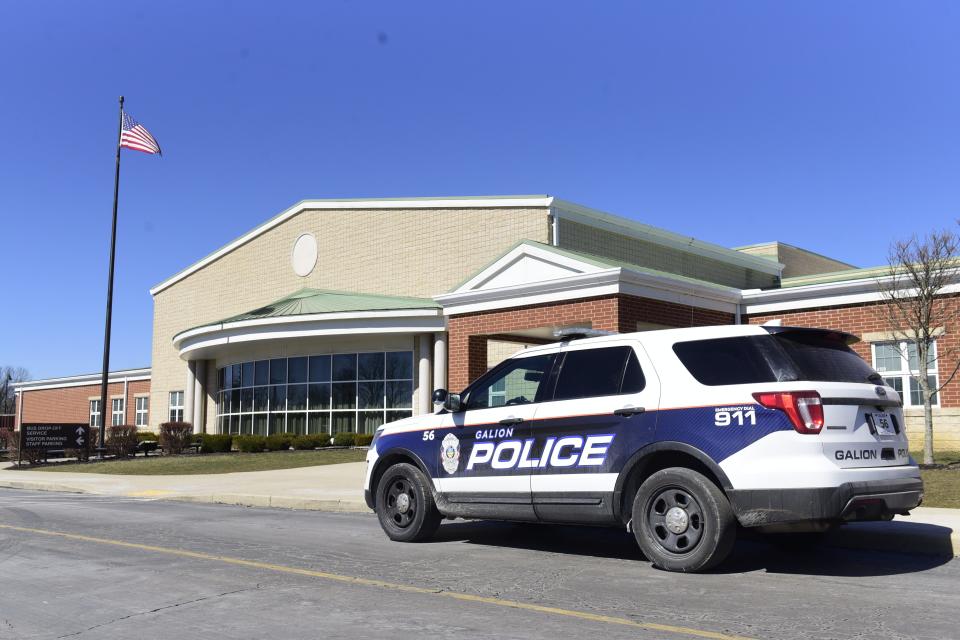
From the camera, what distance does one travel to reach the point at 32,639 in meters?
5.22

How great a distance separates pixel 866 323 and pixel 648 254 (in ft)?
32.9

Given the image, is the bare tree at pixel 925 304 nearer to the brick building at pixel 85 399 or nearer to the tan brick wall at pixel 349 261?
the tan brick wall at pixel 349 261

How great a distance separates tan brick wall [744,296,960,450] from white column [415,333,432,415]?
1113 cm

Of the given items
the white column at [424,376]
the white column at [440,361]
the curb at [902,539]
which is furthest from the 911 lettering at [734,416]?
the white column at [424,376]

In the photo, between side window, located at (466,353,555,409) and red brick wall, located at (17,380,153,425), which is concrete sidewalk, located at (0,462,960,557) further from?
red brick wall, located at (17,380,153,425)

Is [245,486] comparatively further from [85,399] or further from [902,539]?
[85,399]

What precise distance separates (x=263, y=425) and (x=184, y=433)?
9.94ft

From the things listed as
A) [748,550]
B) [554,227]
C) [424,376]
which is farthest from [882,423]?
[424,376]

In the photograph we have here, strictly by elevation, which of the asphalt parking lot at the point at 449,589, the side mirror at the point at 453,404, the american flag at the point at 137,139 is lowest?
the asphalt parking lot at the point at 449,589

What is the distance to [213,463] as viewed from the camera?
2473 cm

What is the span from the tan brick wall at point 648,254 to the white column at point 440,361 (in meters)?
4.80

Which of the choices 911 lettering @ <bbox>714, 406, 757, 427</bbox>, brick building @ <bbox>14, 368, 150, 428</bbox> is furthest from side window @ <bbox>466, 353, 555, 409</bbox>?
brick building @ <bbox>14, 368, 150, 428</bbox>

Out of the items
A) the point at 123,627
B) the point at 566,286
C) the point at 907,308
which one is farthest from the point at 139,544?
the point at 907,308

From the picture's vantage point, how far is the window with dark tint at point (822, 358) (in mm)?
6816
